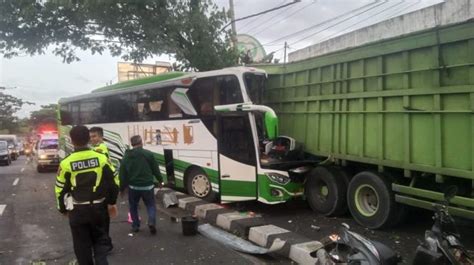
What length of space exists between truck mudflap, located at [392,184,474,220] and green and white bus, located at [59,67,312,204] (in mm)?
2457

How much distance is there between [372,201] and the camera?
323 inches

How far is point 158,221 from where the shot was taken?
9.05 meters

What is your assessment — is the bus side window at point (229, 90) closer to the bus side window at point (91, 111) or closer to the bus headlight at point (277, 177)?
the bus headlight at point (277, 177)

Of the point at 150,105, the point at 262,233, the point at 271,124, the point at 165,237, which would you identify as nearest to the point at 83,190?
the point at 165,237

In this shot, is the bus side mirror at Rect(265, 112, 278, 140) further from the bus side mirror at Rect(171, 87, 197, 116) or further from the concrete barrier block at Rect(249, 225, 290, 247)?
the bus side mirror at Rect(171, 87, 197, 116)

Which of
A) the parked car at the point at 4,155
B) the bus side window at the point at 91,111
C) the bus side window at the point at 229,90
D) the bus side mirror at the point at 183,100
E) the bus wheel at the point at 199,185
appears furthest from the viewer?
the parked car at the point at 4,155

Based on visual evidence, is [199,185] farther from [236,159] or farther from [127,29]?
[127,29]

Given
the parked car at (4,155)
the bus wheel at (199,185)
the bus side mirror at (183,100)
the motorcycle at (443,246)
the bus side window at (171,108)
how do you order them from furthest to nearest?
the parked car at (4,155), the bus side window at (171,108), the bus side mirror at (183,100), the bus wheel at (199,185), the motorcycle at (443,246)

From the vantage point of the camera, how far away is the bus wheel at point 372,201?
25.2ft

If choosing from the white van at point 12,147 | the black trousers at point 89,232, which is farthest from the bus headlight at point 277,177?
the white van at point 12,147

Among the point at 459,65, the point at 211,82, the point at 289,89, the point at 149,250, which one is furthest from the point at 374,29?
the point at 149,250

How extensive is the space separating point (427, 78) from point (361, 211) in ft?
8.59

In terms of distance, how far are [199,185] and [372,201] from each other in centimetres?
424

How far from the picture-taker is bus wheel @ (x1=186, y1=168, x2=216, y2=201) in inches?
422
